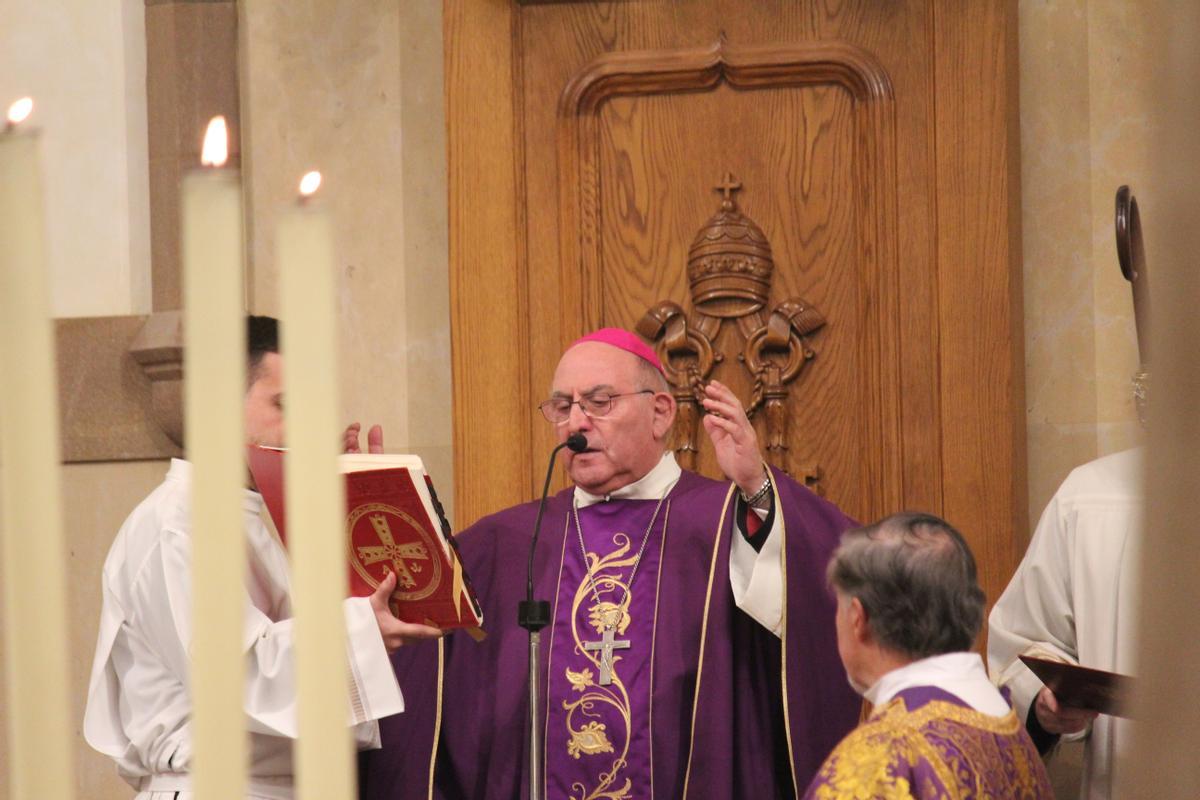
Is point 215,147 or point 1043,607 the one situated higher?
point 215,147

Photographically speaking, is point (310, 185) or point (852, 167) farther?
point (852, 167)

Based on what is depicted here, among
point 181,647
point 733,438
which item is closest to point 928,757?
point 733,438

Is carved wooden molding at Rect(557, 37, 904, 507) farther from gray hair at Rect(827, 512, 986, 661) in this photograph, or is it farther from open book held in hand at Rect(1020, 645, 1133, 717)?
gray hair at Rect(827, 512, 986, 661)

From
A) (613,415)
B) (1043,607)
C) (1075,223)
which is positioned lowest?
(1043,607)

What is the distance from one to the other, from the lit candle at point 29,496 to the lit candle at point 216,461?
0.29 feet

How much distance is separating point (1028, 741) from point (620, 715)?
4.83 feet

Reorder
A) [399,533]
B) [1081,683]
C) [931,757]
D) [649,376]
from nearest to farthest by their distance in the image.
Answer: [931,757] → [1081,683] → [399,533] → [649,376]

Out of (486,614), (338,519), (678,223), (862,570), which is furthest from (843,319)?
(338,519)

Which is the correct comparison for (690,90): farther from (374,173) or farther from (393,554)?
(393,554)

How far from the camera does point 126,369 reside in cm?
473

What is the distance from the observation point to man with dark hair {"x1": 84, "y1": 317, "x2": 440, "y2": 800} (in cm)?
318

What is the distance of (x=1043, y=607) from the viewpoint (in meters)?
3.69

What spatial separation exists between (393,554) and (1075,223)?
2494 millimetres

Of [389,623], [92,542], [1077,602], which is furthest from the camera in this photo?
[92,542]
